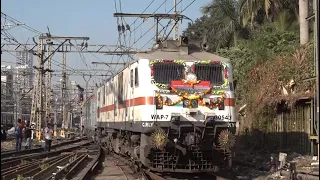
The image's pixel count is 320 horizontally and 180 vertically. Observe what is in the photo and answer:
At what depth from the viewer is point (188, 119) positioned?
12.0 meters

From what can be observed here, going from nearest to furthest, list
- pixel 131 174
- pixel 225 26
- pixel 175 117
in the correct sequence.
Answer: pixel 175 117, pixel 131 174, pixel 225 26

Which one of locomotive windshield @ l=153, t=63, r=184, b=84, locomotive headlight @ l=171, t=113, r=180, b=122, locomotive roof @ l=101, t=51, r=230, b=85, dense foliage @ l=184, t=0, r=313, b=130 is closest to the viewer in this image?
locomotive headlight @ l=171, t=113, r=180, b=122

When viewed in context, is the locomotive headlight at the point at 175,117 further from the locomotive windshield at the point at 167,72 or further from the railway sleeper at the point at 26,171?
the railway sleeper at the point at 26,171

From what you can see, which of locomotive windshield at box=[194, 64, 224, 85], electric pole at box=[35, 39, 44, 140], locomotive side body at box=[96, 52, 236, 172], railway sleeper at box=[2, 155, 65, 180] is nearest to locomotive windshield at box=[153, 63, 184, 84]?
locomotive side body at box=[96, 52, 236, 172]

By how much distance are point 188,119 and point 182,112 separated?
0.25m

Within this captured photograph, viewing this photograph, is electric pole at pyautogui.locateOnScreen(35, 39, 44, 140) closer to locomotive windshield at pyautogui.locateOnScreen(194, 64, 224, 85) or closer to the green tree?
the green tree

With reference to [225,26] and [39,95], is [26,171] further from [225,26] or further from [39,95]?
[225,26]

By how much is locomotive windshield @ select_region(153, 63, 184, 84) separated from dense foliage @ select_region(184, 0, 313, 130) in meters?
7.59

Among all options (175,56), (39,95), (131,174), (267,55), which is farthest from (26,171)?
(39,95)

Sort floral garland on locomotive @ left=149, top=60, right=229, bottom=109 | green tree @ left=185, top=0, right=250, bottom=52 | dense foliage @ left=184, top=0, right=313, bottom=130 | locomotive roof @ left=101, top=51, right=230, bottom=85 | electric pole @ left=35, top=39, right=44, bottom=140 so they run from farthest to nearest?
green tree @ left=185, top=0, right=250, bottom=52
electric pole @ left=35, top=39, right=44, bottom=140
dense foliage @ left=184, top=0, right=313, bottom=130
locomotive roof @ left=101, top=51, right=230, bottom=85
floral garland on locomotive @ left=149, top=60, right=229, bottom=109

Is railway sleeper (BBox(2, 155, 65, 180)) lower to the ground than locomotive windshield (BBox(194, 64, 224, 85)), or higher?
lower

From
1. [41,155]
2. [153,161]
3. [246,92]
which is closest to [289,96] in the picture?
[246,92]

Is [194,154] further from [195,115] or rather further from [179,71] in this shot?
[179,71]

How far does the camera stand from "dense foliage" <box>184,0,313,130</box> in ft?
66.8
